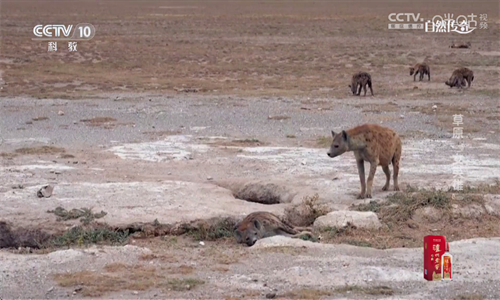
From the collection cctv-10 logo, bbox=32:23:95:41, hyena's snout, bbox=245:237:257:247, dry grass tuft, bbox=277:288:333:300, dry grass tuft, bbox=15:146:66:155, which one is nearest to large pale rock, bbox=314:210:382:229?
hyena's snout, bbox=245:237:257:247

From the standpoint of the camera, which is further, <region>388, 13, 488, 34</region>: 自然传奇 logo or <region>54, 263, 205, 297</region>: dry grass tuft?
<region>388, 13, 488, 34</region>: 自然传奇 logo

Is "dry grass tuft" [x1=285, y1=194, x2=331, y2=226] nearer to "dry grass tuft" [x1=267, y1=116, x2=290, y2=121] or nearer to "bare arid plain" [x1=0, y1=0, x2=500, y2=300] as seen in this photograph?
"bare arid plain" [x1=0, y1=0, x2=500, y2=300]

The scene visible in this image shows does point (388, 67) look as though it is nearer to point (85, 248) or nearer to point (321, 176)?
point (321, 176)

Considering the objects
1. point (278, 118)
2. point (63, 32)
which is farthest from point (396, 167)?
point (63, 32)

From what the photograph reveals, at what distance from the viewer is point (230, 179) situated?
12.1 m

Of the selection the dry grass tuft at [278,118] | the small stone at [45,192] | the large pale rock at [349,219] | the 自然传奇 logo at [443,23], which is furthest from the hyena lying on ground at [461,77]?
the 自然传奇 logo at [443,23]

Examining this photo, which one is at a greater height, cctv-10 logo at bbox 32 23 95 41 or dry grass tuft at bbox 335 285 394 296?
cctv-10 logo at bbox 32 23 95 41

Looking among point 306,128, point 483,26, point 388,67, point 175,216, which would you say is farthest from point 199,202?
point 483,26

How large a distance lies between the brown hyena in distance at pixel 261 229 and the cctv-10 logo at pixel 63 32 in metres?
30.5

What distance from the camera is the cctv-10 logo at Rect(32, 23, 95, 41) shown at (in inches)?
1566

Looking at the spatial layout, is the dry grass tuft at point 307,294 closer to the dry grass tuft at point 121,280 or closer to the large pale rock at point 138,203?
the dry grass tuft at point 121,280

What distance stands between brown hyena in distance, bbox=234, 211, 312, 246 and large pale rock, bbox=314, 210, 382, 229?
244 millimetres

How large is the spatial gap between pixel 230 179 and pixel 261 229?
9.70ft

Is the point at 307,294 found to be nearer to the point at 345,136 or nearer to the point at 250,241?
the point at 250,241
